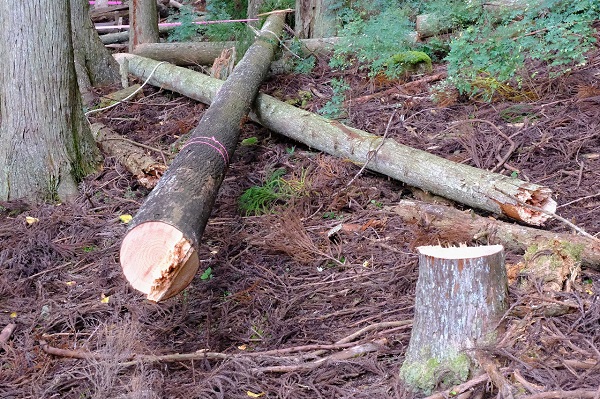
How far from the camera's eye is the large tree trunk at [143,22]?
355 inches

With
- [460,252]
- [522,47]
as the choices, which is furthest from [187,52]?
[460,252]

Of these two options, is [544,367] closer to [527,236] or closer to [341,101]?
[527,236]

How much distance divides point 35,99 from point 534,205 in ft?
13.8

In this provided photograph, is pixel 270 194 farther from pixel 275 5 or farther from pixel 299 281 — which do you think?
pixel 275 5

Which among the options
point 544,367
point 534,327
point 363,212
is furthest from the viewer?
point 363,212

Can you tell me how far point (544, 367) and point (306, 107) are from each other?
4.52 metres

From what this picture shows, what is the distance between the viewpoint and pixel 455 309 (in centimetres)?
276

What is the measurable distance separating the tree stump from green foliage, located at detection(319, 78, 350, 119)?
3.57 m

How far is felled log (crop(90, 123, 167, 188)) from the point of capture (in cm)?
549

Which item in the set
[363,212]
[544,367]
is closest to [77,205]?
[363,212]

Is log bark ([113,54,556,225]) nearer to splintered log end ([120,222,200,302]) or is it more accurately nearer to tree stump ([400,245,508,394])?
tree stump ([400,245,508,394])

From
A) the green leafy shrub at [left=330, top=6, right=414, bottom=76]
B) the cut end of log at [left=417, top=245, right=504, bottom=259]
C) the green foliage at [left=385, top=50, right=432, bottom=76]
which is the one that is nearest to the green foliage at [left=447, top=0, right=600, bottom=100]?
the green foliage at [left=385, top=50, right=432, bottom=76]

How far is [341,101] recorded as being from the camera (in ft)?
21.1

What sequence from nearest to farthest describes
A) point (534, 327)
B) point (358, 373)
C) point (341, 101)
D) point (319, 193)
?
point (534, 327)
point (358, 373)
point (319, 193)
point (341, 101)
